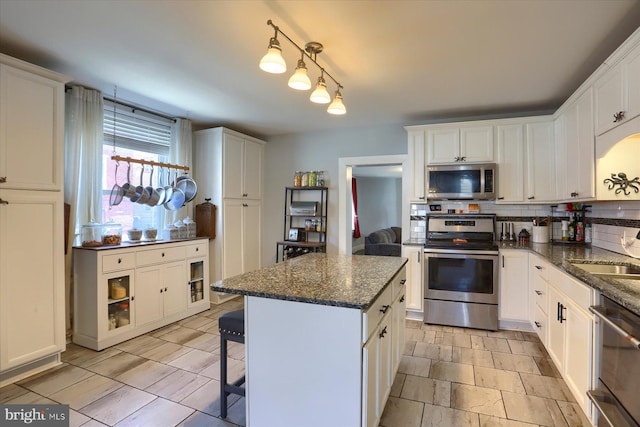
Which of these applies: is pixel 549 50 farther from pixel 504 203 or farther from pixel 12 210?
pixel 12 210

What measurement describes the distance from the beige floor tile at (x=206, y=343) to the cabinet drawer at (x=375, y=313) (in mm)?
1825

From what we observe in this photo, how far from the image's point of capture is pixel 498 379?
245 cm

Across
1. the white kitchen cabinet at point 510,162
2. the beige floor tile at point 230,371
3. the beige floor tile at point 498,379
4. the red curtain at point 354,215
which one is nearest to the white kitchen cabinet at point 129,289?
the beige floor tile at point 230,371

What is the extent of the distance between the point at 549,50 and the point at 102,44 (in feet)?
10.4

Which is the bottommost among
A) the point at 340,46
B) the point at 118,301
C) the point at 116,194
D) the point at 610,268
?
the point at 118,301

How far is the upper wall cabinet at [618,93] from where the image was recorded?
1.83 m

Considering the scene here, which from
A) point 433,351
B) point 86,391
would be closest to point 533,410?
point 433,351

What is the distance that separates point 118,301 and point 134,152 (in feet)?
5.56

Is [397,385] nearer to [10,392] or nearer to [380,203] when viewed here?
[10,392]

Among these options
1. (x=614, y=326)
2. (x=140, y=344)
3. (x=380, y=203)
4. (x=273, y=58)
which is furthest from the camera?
(x=380, y=203)

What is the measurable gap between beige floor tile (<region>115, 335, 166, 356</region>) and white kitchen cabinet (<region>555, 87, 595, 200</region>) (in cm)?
393

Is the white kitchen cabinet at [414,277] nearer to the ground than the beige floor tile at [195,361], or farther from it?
farther from it

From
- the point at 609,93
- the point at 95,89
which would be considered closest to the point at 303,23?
the point at 609,93

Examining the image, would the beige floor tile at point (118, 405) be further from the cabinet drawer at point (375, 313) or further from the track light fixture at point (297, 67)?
the track light fixture at point (297, 67)
